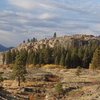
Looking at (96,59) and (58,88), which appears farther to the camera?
(96,59)

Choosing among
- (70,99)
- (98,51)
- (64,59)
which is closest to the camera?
(70,99)

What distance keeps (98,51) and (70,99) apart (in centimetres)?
7833

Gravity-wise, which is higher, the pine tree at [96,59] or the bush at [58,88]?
the pine tree at [96,59]

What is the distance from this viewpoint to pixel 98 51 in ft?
528

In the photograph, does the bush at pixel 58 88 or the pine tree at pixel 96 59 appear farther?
the pine tree at pixel 96 59

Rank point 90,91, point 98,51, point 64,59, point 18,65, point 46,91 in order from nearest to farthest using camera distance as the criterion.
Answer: point 90,91
point 46,91
point 18,65
point 98,51
point 64,59

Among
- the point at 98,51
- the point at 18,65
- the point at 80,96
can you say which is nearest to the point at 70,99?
the point at 80,96

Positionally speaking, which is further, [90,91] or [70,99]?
[90,91]

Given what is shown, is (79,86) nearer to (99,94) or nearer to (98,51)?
(99,94)

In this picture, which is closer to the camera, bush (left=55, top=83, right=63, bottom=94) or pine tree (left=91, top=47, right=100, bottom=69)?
bush (left=55, top=83, right=63, bottom=94)

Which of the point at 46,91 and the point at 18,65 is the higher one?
the point at 18,65

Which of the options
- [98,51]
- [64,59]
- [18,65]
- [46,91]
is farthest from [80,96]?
[64,59]

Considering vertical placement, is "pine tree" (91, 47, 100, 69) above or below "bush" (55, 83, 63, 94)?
above

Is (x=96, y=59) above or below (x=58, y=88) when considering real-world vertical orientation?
above
